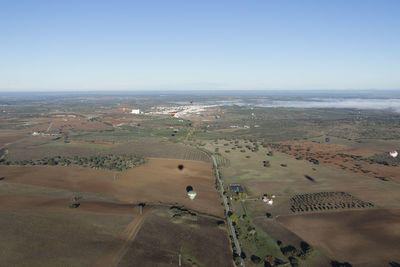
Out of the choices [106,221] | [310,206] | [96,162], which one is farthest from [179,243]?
[96,162]

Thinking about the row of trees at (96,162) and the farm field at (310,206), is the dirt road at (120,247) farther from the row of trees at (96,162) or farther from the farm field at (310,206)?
the row of trees at (96,162)

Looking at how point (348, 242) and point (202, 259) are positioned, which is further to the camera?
point (348, 242)

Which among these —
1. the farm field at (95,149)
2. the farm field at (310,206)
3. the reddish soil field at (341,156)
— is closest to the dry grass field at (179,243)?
the farm field at (310,206)

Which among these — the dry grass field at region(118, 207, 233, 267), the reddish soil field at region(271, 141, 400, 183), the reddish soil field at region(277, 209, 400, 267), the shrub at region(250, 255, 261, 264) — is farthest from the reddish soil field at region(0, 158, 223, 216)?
the reddish soil field at region(271, 141, 400, 183)

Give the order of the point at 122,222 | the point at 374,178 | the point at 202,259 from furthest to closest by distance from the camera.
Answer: the point at 374,178, the point at 122,222, the point at 202,259

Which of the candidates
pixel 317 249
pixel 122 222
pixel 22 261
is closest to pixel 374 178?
pixel 317 249

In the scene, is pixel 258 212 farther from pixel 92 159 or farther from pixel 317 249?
pixel 92 159

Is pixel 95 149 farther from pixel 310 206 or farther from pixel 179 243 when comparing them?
pixel 310 206
